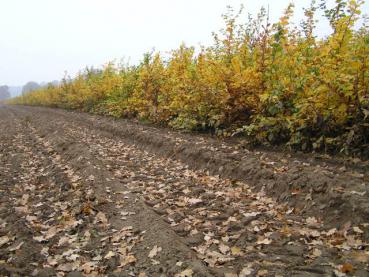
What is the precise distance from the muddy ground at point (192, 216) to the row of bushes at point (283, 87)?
0.63m

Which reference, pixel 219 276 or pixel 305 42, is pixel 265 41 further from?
pixel 219 276

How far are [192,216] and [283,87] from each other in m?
3.44

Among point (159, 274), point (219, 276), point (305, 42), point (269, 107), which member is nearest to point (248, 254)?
point (219, 276)

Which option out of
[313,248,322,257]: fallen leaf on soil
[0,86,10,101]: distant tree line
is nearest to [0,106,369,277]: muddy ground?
[313,248,322,257]: fallen leaf on soil

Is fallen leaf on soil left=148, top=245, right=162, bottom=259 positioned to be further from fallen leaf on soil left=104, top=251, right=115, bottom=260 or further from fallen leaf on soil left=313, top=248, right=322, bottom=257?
fallen leaf on soil left=313, top=248, right=322, bottom=257

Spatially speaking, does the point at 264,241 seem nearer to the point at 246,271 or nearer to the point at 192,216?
the point at 246,271

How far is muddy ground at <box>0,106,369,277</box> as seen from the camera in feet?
11.7

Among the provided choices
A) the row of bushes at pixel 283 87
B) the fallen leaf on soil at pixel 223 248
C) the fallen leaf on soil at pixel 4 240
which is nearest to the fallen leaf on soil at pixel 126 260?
the fallen leaf on soil at pixel 223 248

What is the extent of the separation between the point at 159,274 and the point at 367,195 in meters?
2.76

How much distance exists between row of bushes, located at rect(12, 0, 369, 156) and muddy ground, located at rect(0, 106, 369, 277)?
631mm

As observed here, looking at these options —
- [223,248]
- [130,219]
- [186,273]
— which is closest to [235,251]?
[223,248]

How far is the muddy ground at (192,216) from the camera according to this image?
3580 millimetres

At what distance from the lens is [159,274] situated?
11.4 feet

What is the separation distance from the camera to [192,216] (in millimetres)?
4809
